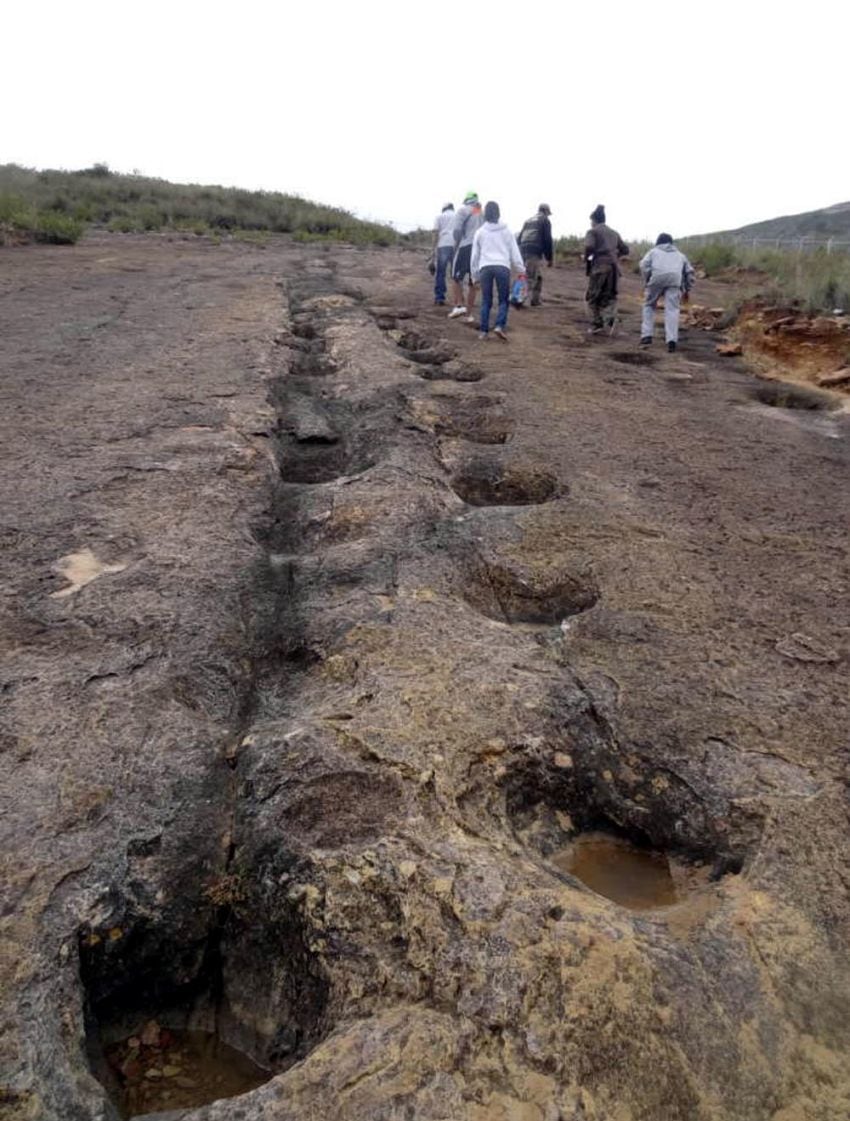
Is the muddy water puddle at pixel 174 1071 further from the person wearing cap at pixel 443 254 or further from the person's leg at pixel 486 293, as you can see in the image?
the person wearing cap at pixel 443 254

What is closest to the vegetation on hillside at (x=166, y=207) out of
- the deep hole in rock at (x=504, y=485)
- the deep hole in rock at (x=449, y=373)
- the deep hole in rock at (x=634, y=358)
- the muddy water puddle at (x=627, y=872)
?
the deep hole in rock at (x=449, y=373)

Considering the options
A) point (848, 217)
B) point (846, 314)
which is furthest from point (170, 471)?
point (848, 217)

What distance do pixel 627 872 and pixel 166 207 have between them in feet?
69.2

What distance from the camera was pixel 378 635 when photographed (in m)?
3.03

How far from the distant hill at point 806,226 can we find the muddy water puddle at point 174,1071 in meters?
49.1

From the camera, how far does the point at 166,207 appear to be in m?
20.0

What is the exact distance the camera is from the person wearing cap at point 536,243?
33.4ft

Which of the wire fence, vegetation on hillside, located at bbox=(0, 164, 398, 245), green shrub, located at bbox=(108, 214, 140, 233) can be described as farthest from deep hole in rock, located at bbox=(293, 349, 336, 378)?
green shrub, located at bbox=(108, 214, 140, 233)

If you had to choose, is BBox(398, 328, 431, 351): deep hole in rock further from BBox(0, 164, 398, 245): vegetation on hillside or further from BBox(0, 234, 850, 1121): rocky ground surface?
BBox(0, 164, 398, 245): vegetation on hillside

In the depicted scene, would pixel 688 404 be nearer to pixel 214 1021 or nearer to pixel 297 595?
pixel 297 595

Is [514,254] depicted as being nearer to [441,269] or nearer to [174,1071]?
[441,269]

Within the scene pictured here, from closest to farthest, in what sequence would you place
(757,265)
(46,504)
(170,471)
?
(46,504), (170,471), (757,265)

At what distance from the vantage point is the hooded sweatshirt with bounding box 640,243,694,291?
7934 mm

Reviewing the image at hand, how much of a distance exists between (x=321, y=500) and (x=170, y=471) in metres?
0.77
